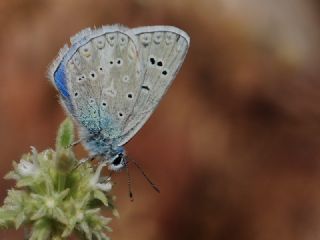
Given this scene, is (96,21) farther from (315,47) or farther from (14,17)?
(315,47)

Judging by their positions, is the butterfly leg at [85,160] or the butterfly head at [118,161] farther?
the butterfly head at [118,161]

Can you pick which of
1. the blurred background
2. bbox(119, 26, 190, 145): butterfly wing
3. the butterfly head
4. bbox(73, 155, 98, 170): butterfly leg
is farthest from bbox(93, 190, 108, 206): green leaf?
the blurred background

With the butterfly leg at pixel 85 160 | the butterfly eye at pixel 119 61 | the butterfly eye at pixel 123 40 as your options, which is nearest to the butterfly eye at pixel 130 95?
the butterfly eye at pixel 119 61

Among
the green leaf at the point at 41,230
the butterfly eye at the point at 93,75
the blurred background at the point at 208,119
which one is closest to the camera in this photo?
the green leaf at the point at 41,230

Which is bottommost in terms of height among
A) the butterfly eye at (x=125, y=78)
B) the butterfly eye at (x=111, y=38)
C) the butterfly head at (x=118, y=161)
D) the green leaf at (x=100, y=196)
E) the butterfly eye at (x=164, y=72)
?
the green leaf at (x=100, y=196)

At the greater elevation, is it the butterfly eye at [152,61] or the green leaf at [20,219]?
the butterfly eye at [152,61]

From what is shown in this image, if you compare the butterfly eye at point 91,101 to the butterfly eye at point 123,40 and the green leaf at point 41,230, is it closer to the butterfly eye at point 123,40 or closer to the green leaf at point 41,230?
the butterfly eye at point 123,40
